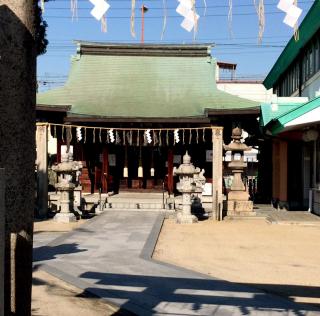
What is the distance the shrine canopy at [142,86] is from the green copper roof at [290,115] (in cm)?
104

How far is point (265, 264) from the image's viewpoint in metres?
8.80

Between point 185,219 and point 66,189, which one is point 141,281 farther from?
point 66,189

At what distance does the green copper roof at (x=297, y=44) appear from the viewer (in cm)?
1656

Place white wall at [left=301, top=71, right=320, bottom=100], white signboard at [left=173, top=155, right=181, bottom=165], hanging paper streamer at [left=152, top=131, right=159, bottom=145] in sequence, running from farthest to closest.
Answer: white signboard at [left=173, top=155, right=181, bottom=165], hanging paper streamer at [left=152, top=131, right=159, bottom=145], white wall at [left=301, top=71, right=320, bottom=100]

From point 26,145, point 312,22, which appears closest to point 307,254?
point 26,145

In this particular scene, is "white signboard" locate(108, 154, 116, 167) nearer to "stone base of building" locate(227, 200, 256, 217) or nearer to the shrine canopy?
the shrine canopy

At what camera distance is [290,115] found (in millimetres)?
15641

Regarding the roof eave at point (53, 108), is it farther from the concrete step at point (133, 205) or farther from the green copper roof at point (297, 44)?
the green copper roof at point (297, 44)

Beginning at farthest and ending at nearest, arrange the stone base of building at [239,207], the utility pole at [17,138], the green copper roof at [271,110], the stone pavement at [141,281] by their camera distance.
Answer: the green copper roof at [271,110]
the stone base of building at [239,207]
the stone pavement at [141,281]
the utility pole at [17,138]

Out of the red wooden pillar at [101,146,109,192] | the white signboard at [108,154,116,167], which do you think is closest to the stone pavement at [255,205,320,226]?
the red wooden pillar at [101,146,109,192]

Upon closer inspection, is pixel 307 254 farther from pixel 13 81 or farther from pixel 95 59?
pixel 95 59

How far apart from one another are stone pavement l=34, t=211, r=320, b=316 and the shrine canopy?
915 centimetres

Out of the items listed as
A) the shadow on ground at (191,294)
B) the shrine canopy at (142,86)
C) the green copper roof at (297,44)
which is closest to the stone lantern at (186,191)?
the shrine canopy at (142,86)

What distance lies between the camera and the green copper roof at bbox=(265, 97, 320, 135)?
14.4 meters
